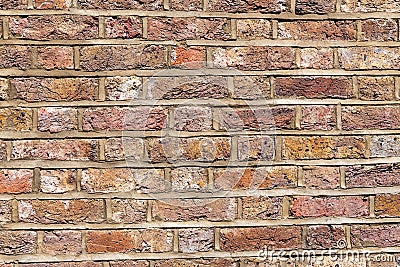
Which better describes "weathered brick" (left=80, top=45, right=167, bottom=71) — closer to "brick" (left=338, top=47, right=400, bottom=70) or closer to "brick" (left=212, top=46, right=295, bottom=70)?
"brick" (left=212, top=46, right=295, bottom=70)

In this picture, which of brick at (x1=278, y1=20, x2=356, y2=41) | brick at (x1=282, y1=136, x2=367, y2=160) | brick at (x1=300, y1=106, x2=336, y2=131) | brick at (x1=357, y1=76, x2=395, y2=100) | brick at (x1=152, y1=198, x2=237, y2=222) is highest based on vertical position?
brick at (x1=278, y1=20, x2=356, y2=41)

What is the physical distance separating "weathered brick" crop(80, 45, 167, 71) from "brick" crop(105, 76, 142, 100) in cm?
4

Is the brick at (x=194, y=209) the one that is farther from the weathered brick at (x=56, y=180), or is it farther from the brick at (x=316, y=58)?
the brick at (x=316, y=58)

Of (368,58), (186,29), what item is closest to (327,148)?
(368,58)

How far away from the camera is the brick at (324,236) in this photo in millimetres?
1667

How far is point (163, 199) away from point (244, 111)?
38 cm

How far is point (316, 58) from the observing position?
5.42ft

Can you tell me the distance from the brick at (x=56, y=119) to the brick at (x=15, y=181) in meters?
0.15

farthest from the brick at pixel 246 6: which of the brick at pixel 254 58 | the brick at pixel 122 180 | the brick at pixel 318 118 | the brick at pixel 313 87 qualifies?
the brick at pixel 122 180

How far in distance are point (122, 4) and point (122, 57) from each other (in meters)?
0.16

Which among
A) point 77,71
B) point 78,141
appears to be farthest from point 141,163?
point 77,71

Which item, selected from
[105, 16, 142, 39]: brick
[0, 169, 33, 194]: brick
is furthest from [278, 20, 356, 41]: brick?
[0, 169, 33, 194]: brick

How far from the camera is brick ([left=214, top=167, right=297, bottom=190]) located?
5.39ft

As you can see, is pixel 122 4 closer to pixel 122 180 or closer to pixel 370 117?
pixel 122 180
